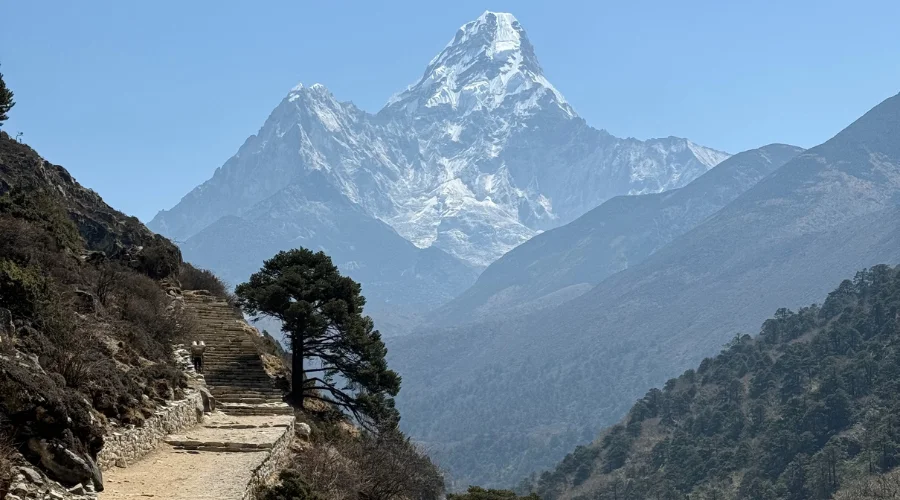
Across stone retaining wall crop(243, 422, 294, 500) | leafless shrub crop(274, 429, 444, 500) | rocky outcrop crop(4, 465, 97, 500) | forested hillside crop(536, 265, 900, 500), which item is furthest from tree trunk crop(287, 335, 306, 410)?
forested hillside crop(536, 265, 900, 500)

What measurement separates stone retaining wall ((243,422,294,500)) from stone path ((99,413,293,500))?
0.13 metres

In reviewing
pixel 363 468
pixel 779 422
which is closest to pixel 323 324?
pixel 363 468

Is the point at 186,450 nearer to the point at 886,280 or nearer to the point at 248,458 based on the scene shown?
the point at 248,458

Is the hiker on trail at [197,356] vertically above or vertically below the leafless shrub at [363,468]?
above

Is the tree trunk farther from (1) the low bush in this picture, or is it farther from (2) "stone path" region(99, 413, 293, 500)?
(2) "stone path" region(99, 413, 293, 500)

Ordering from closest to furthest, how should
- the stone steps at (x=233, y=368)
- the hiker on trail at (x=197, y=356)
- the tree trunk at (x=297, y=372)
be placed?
the stone steps at (x=233, y=368) < the hiker on trail at (x=197, y=356) < the tree trunk at (x=297, y=372)

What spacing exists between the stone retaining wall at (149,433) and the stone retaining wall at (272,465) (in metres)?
2.48

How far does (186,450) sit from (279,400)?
7879 millimetres

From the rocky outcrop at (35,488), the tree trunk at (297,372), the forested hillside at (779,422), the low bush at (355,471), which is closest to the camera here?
the rocky outcrop at (35,488)

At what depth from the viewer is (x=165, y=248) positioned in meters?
42.9

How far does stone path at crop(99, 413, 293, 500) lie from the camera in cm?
1798

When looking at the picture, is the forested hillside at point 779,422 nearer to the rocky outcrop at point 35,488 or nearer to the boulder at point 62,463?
the boulder at point 62,463

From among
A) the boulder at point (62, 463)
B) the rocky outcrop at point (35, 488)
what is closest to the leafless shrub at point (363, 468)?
the boulder at point (62, 463)

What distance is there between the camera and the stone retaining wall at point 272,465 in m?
19.7
